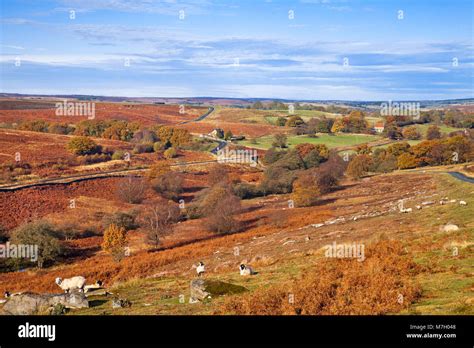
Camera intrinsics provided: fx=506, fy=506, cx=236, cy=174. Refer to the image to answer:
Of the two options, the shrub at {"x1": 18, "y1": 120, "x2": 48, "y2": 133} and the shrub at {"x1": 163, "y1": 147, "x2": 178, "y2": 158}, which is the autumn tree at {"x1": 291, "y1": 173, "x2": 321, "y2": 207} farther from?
the shrub at {"x1": 18, "y1": 120, "x2": 48, "y2": 133}

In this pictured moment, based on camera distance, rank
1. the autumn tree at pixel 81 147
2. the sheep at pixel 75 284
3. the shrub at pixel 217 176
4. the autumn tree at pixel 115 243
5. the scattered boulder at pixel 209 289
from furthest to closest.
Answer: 1. the autumn tree at pixel 81 147
2. the shrub at pixel 217 176
3. the autumn tree at pixel 115 243
4. the sheep at pixel 75 284
5. the scattered boulder at pixel 209 289

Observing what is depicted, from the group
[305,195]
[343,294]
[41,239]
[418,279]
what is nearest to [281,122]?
[305,195]

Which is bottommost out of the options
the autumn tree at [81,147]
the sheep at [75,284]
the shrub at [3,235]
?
the shrub at [3,235]

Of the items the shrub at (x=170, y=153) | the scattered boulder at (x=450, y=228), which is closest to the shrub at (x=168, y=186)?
the shrub at (x=170, y=153)

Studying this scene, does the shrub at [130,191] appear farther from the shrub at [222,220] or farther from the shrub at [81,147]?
the shrub at [81,147]

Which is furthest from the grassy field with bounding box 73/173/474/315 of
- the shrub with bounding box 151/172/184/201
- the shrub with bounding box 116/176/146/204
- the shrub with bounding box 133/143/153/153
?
the shrub with bounding box 133/143/153/153

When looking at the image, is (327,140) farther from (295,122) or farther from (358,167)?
(358,167)
